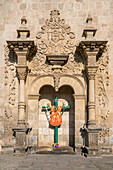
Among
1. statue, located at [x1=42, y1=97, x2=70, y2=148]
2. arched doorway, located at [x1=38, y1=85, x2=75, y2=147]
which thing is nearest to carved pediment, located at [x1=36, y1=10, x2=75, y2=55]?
arched doorway, located at [x1=38, y1=85, x2=75, y2=147]

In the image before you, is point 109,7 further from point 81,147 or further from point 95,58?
point 81,147

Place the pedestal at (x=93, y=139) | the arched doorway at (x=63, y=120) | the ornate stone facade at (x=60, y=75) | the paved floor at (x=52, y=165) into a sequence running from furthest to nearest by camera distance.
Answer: the arched doorway at (x=63, y=120), the ornate stone facade at (x=60, y=75), the pedestal at (x=93, y=139), the paved floor at (x=52, y=165)

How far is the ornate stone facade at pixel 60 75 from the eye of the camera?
9773 mm

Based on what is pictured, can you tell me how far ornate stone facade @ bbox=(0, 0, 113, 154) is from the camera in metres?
9.77

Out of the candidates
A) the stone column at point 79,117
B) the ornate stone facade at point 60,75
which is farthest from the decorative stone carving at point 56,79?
the stone column at point 79,117

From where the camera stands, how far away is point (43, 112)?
34.9 feet

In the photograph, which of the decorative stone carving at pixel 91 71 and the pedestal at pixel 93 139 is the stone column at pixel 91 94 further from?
the pedestal at pixel 93 139

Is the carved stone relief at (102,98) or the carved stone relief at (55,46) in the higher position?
the carved stone relief at (55,46)

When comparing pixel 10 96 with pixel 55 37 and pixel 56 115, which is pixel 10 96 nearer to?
pixel 56 115

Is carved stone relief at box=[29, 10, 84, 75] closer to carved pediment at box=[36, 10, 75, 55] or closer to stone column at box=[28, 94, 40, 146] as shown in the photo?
carved pediment at box=[36, 10, 75, 55]

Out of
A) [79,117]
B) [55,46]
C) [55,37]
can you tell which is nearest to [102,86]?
[79,117]

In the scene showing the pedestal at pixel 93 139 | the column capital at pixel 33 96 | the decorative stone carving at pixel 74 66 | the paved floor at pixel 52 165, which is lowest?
the paved floor at pixel 52 165

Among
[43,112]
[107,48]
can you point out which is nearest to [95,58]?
[107,48]

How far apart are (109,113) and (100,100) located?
2.01 feet
